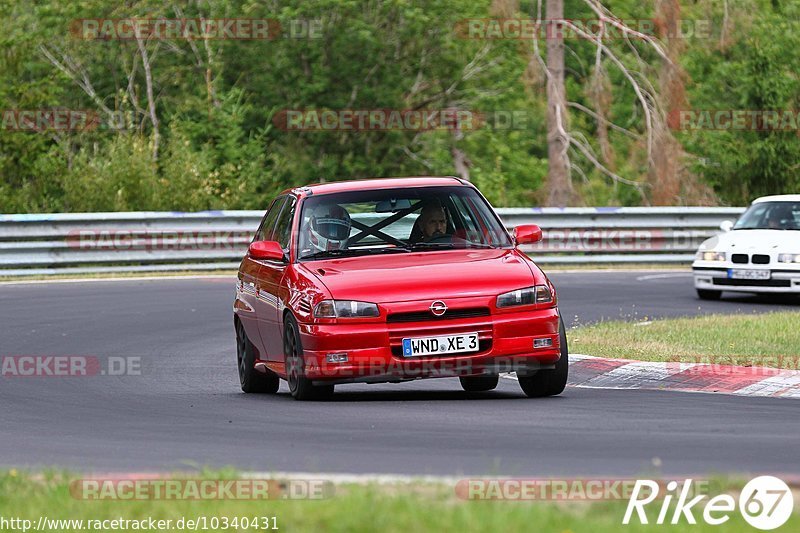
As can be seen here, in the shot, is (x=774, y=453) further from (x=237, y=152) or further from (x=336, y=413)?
(x=237, y=152)

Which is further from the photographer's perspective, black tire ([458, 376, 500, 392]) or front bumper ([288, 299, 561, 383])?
black tire ([458, 376, 500, 392])

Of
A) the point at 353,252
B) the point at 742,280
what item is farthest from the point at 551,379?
the point at 742,280

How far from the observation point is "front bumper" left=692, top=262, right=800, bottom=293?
21.2 metres

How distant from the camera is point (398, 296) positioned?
36.0ft

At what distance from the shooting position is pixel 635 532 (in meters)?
5.80

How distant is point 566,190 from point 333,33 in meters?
9.16

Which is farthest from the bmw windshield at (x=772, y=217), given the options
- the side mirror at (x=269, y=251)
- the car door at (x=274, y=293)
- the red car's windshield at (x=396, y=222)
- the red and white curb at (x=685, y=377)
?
the side mirror at (x=269, y=251)

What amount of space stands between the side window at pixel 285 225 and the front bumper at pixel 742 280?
10.1 metres

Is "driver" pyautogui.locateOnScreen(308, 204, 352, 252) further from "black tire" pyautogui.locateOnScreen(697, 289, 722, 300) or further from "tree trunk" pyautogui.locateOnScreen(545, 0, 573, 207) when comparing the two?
"tree trunk" pyautogui.locateOnScreen(545, 0, 573, 207)

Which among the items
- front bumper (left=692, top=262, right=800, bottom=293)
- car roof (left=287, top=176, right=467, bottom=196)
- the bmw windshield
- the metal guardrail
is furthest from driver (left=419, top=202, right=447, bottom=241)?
the metal guardrail

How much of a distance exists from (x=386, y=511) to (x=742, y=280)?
53.1ft

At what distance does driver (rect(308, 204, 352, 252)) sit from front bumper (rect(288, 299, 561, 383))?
43.1 inches

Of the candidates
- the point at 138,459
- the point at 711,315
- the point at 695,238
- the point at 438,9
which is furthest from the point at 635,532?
the point at 438,9

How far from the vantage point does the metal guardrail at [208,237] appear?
26.3 meters
